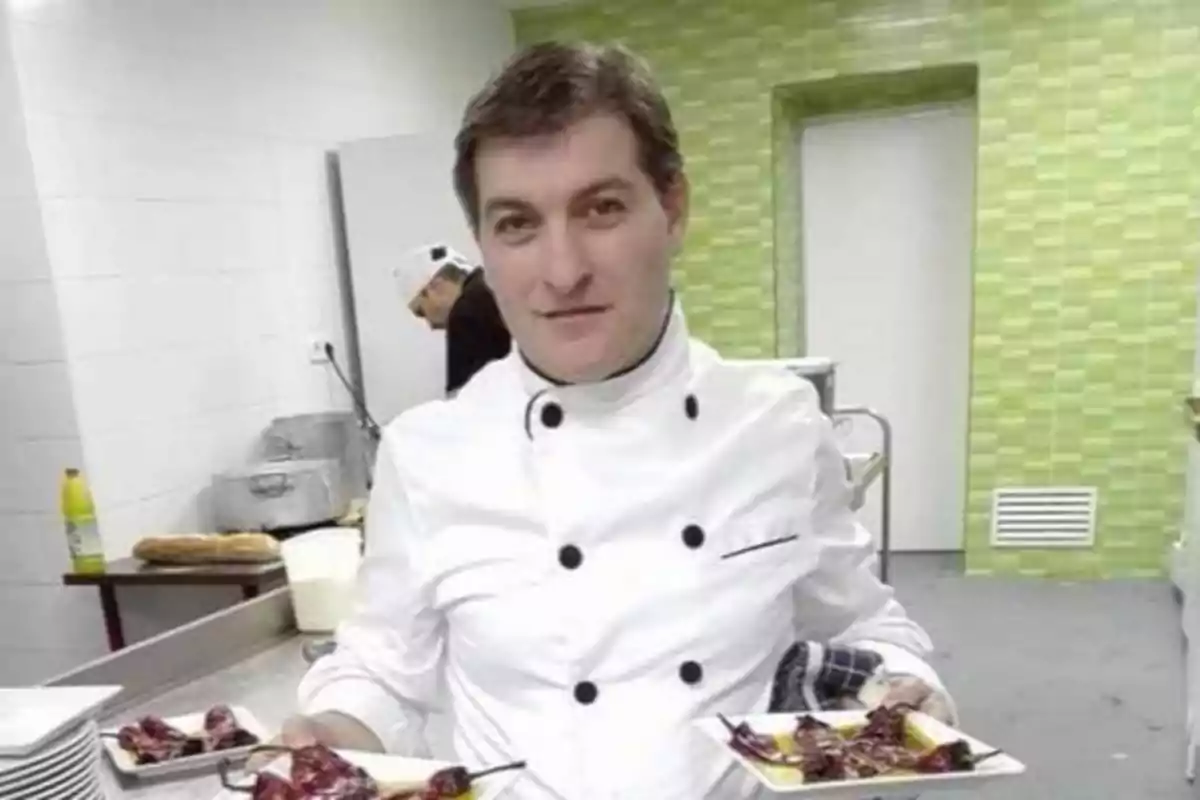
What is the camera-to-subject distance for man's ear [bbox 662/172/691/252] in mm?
906

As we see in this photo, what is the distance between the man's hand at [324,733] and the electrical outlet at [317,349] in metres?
2.38

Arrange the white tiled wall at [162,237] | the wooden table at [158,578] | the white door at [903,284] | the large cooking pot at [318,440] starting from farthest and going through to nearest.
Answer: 1. the white door at [903,284]
2. the large cooking pot at [318,440]
3. the white tiled wall at [162,237]
4. the wooden table at [158,578]

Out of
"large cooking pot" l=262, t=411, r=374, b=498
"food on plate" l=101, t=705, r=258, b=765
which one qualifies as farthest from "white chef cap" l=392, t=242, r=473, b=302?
"food on plate" l=101, t=705, r=258, b=765

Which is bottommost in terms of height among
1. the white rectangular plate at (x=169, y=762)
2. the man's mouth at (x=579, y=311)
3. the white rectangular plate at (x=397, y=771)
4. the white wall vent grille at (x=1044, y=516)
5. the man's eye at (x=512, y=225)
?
the white wall vent grille at (x=1044, y=516)

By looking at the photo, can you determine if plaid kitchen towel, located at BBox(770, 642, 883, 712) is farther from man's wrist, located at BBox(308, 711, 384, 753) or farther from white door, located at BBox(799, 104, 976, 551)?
white door, located at BBox(799, 104, 976, 551)

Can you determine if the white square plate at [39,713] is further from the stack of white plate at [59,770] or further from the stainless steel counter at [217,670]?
the stainless steel counter at [217,670]

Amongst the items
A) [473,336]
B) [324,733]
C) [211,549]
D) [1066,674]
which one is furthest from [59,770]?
[1066,674]

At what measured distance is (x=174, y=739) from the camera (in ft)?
4.12

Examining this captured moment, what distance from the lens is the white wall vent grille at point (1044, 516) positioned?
4172 mm

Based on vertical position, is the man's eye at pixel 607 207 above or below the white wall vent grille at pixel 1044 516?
above

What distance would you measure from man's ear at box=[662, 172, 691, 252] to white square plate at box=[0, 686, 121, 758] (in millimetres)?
723

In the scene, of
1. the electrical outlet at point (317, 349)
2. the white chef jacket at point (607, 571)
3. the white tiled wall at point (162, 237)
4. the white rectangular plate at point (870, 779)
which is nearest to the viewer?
the white rectangular plate at point (870, 779)

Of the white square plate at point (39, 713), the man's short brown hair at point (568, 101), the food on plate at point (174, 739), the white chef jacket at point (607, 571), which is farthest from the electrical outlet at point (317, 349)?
the man's short brown hair at point (568, 101)

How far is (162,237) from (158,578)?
90 centimetres
